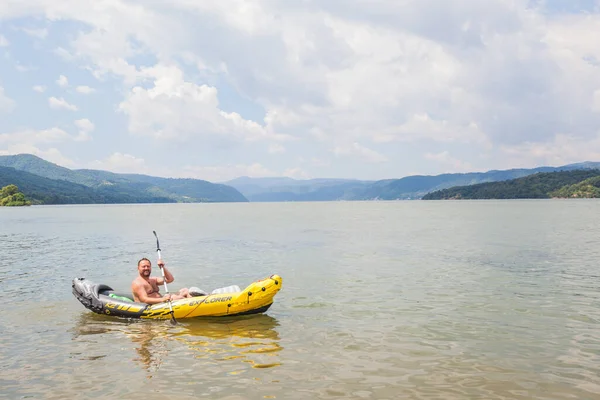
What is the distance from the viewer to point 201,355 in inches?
520

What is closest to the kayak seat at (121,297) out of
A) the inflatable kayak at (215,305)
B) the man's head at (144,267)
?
the inflatable kayak at (215,305)

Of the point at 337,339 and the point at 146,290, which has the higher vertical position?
the point at 146,290

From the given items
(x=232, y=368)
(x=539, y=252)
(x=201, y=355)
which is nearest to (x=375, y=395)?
(x=232, y=368)

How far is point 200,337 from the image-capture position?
595 inches

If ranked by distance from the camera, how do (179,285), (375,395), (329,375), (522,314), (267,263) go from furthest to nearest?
1. (267,263)
2. (179,285)
3. (522,314)
4. (329,375)
5. (375,395)

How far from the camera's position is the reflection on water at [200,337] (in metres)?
13.0

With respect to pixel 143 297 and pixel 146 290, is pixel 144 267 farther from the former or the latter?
pixel 143 297

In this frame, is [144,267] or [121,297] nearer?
[144,267]

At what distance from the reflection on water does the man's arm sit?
2.41 ft

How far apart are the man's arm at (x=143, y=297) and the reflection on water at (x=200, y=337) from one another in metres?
0.73

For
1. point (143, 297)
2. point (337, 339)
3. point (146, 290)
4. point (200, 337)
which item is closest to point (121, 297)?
point (146, 290)

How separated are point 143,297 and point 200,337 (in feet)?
11.8

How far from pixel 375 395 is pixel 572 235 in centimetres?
4962

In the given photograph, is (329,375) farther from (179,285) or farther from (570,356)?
(179,285)
